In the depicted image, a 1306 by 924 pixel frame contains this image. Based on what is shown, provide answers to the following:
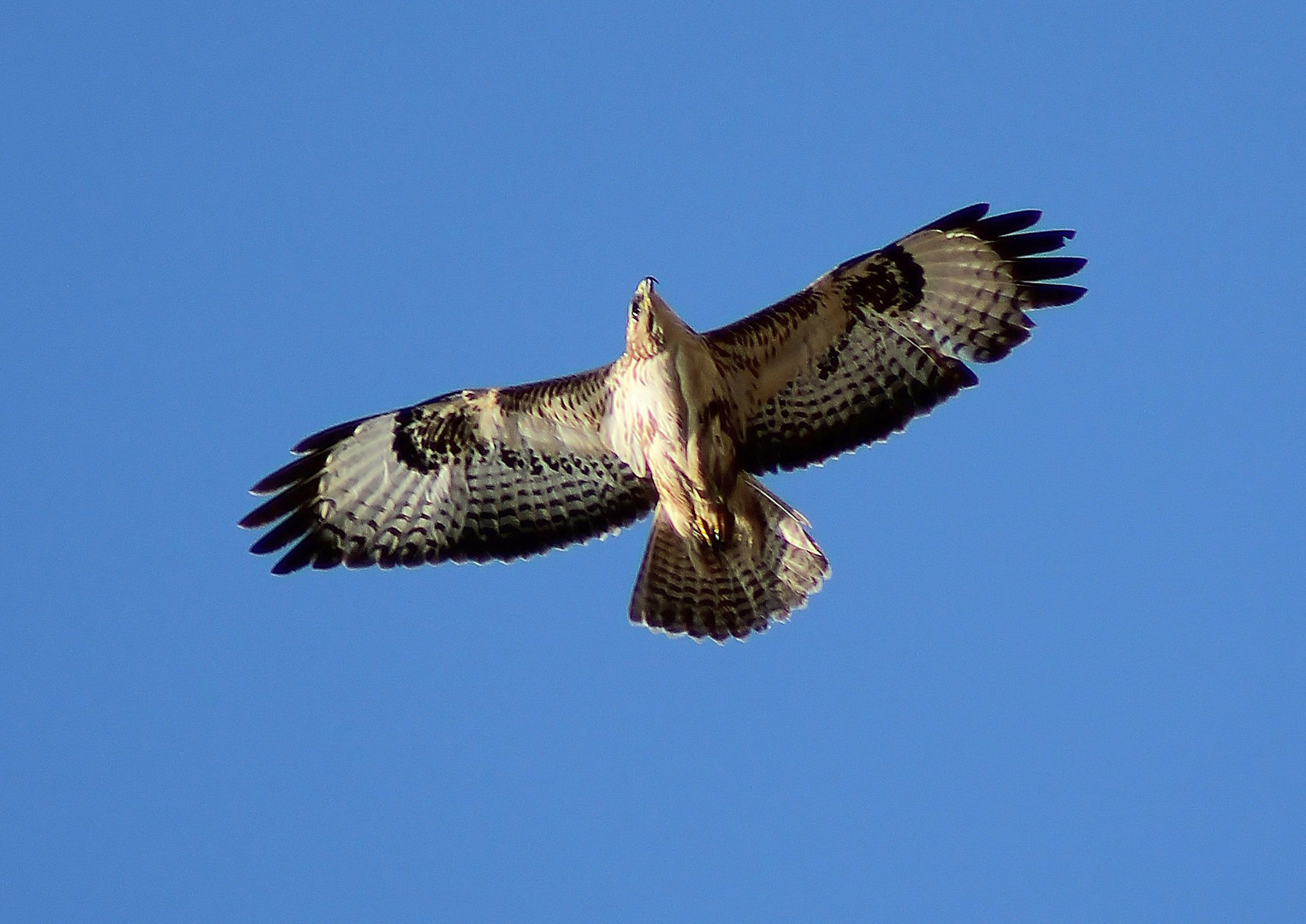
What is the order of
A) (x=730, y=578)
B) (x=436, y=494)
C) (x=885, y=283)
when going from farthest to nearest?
(x=436, y=494) < (x=730, y=578) < (x=885, y=283)

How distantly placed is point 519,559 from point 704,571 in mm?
1018

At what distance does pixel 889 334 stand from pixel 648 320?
4.71ft

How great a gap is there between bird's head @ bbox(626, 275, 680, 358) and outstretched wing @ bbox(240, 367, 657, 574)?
2.82ft

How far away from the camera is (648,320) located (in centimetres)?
817

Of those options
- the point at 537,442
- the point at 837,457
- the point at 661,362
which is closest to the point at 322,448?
the point at 537,442

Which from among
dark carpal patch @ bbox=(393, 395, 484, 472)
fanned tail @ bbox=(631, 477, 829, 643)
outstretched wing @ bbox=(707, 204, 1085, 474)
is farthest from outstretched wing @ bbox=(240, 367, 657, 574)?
outstretched wing @ bbox=(707, 204, 1085, 474)

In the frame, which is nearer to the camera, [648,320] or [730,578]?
[648,320]

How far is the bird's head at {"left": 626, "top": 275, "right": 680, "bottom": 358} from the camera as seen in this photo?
8.17 meters

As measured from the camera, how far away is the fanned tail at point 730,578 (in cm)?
884

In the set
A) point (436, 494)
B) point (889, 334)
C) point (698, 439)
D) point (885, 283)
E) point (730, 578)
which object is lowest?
point (730, 578)

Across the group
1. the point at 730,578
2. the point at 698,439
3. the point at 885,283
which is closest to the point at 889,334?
the point at 885,283

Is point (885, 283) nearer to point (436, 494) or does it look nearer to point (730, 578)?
point (730, 578)

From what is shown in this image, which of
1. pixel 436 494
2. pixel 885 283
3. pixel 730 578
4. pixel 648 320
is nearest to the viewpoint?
pixel 648 320

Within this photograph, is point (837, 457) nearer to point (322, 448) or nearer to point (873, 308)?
point (873, 308)
